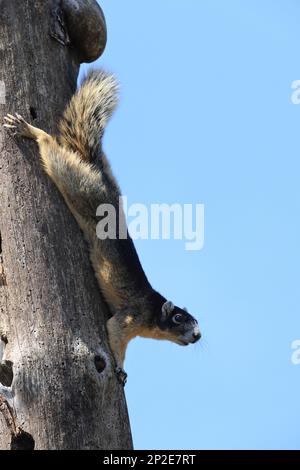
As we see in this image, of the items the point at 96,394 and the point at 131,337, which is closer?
the point at 96,394

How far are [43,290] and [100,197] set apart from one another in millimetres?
1293

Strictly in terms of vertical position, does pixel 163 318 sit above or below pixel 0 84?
below

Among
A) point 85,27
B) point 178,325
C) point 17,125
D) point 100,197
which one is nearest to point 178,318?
point 178,325

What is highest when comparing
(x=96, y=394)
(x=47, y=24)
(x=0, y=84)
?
(x=47, y=24)

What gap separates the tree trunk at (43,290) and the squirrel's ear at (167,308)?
1.16m

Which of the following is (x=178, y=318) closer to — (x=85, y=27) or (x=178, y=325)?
(x=178, y=325)

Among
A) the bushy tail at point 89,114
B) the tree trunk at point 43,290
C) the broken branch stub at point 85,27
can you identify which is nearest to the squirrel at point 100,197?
the bushy tail at point 89,114

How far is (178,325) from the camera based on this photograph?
8.45 meters

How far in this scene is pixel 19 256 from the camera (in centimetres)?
678

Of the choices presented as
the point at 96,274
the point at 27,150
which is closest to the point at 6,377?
the point at 96,274

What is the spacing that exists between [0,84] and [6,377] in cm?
226
